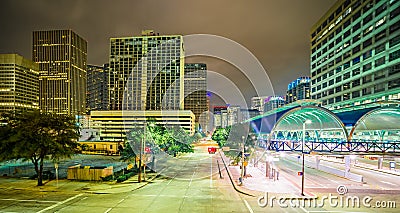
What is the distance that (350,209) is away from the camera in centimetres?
2334

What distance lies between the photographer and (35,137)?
31.3 meters

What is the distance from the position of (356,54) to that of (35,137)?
319ft

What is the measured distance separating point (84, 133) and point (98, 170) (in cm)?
7550

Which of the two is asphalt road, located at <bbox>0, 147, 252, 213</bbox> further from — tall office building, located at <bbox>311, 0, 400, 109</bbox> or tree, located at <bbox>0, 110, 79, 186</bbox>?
tall office building, located at <bbox>311, 0, 400, 109</bbox>

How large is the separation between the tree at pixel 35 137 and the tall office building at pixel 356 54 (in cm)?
7901

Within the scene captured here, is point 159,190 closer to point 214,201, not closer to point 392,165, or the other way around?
point 214,201

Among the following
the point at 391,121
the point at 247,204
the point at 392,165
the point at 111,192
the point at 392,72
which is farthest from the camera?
the point at 392,72

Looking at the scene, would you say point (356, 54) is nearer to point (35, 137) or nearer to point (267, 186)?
point (267, 186)

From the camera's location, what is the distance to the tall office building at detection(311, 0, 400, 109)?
78938 mm

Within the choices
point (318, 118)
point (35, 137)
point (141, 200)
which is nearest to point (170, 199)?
point (141, 200)

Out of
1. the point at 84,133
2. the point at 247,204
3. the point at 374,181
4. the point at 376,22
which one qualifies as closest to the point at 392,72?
the point at 376,22

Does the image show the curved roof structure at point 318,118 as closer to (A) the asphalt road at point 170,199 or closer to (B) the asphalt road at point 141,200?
(A) the asphalt road at point 170,199

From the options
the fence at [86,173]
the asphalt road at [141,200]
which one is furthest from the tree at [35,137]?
the asphalt road at [141,200]

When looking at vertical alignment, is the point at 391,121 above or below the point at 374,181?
above
